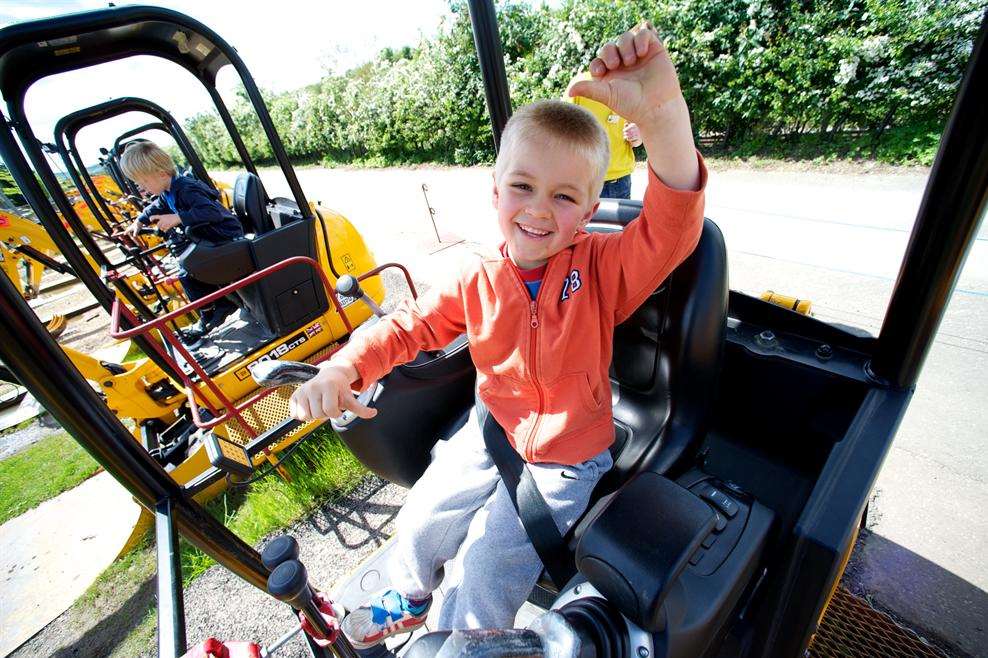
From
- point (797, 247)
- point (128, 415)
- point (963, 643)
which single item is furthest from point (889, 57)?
point (128, 415)

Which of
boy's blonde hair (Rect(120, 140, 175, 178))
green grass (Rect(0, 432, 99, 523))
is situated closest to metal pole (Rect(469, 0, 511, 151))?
boy's blonde hair (Rect(120, 140, 175, 178))

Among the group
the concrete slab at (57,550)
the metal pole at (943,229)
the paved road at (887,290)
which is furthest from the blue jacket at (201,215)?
the metal pole at (943,229)

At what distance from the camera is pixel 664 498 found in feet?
2.56

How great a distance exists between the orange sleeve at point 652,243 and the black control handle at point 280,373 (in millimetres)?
744

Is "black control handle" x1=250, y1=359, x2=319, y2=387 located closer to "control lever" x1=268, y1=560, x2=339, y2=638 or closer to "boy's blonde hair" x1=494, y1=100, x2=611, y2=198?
"control lever" x1=268, y1=560, x2=339, y2=638

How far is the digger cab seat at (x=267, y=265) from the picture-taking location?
2832 mm

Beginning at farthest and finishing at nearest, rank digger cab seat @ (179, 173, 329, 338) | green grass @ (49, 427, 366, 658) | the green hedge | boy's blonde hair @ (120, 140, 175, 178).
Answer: boy's blonde hair @ (120, 140, 175, 178) → digger cab seat @ (179, 173, 329, 338) → the green hedge → green grass @ (49, 427, 366, 658)

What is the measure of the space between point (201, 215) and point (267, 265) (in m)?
0.60

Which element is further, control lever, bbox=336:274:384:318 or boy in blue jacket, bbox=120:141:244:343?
boy in blue jacket, bbox=120:141:244:343

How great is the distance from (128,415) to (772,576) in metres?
3.22

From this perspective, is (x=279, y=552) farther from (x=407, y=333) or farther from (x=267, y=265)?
(x=267, y=265)

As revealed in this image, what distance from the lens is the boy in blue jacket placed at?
304 cm

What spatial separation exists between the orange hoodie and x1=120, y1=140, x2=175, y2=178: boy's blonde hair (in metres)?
3.08

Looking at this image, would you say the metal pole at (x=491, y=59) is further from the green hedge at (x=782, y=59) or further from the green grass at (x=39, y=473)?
the green grass at (x=39, y=473)
